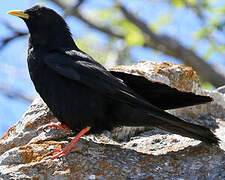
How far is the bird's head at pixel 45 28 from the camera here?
6.14 m

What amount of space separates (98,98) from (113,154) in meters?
0.75

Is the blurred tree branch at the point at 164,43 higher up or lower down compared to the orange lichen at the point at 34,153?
higher up

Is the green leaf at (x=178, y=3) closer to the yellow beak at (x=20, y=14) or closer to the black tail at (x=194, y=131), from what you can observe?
the yellow beak at (x=20, y=14)

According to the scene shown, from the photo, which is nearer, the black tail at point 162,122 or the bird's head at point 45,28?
the black tail at point 162,122

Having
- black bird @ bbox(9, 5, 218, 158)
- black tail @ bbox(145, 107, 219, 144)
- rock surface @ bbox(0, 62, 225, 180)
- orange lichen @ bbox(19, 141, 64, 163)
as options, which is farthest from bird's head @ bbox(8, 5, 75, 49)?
black tail @ bbox(145, 107, 219, 144)

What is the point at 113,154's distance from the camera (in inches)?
195

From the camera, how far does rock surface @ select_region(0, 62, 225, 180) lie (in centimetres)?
460

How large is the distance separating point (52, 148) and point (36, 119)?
937mm

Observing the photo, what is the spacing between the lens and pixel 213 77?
39.3 feet

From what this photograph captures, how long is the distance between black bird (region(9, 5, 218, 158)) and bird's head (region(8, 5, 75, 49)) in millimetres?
400

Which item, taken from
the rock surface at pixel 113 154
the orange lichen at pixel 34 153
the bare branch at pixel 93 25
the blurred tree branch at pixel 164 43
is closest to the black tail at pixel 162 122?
the rock surface at pixel 113 154

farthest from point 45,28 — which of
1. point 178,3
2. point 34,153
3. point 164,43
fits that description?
point 178,3

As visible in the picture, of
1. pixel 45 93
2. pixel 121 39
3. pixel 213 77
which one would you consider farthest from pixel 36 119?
pixel 121 39

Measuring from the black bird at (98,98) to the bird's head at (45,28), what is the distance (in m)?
0.40
